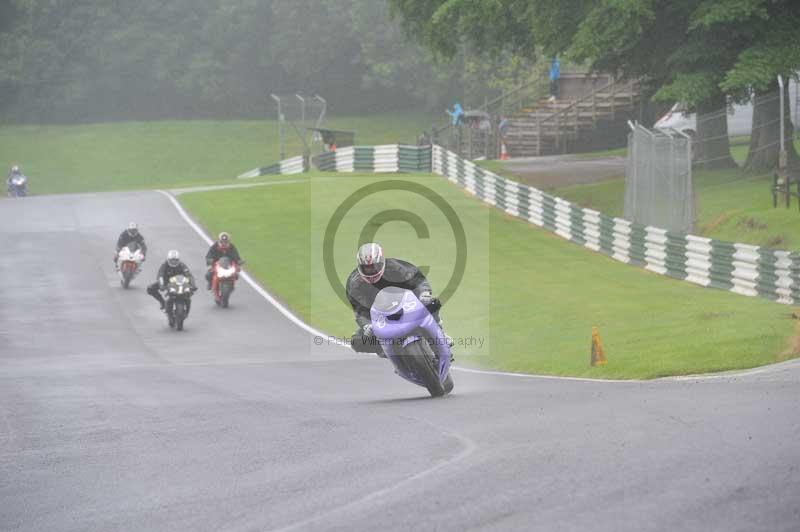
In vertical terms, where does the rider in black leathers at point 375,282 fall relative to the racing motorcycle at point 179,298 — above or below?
above

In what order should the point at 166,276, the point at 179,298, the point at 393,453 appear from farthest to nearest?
1. the point at 166,276
2. the point at 179,298
3. the point at 393,453

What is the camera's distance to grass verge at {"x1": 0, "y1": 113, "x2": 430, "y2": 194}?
7656 cm

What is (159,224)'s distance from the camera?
126 feet

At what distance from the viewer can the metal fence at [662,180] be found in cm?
2541

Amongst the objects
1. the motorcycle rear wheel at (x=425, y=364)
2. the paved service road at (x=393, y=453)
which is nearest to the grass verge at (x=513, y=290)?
the paved service road at (x=393, y=453)

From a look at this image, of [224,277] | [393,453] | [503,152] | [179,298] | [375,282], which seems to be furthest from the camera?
[503,152]

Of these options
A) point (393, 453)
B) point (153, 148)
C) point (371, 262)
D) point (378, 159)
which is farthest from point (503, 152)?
point (393, 453)

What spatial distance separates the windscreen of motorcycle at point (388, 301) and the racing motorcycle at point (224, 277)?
1488 centimetres

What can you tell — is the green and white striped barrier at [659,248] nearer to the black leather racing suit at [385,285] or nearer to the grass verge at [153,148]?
the black leather racing suit at [385,285]

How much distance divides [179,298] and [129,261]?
5351 mm

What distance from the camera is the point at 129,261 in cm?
2847

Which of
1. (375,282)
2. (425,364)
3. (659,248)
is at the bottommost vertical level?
(659,248)

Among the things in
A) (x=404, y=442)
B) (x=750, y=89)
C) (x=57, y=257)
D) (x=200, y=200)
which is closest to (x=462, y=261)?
(x=750, y=89)

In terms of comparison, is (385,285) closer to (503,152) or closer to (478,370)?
(478,370)
